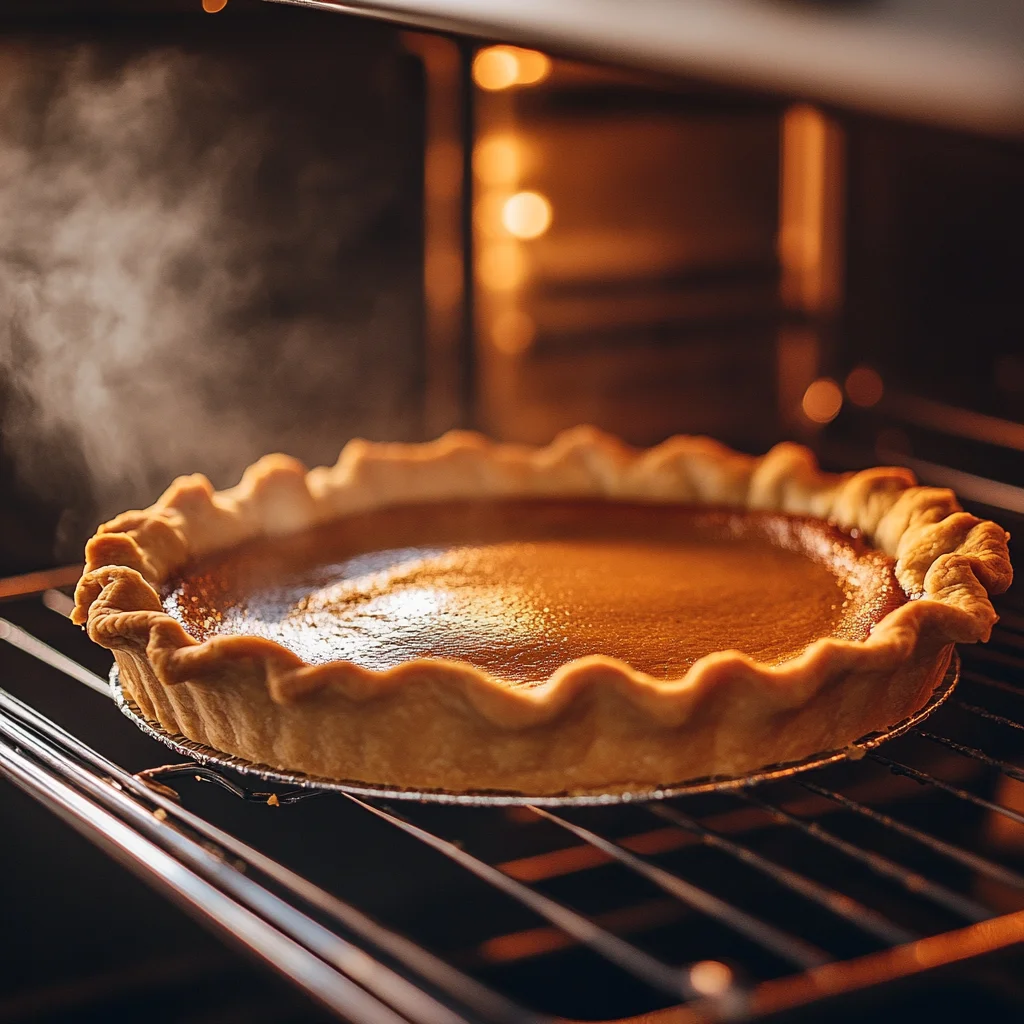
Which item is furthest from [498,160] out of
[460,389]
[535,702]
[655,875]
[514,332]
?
[655,875]

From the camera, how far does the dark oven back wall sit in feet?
6.07

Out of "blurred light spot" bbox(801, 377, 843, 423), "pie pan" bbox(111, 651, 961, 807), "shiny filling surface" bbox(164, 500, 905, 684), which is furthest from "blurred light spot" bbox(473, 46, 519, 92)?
"pie pan" bbox(111, 651, 961, 807)

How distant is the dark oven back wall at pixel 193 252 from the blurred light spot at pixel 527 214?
322 millimetres

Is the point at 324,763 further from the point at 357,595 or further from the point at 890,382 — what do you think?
the point at 890,382

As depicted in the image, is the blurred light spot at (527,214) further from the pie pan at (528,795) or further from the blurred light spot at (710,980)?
the blurred light spot at (710,980)

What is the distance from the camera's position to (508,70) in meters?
2.52

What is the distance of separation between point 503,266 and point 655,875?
177 cm

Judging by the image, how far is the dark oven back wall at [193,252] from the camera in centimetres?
185

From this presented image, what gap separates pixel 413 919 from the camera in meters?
1.60

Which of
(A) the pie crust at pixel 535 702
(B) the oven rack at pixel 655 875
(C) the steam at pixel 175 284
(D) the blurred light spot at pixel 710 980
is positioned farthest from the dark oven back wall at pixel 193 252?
(D) the blurred light spot at pixel 710 980

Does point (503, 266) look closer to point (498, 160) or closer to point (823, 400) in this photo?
point (498, 160)

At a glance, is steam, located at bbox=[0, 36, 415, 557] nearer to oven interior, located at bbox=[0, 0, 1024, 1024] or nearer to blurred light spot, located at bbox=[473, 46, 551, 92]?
oven interior, located at bbox=[0, 0, 1024, 1024]

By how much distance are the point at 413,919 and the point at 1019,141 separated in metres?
1.18

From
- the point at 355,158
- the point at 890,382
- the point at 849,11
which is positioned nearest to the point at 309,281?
the point at 355,158
